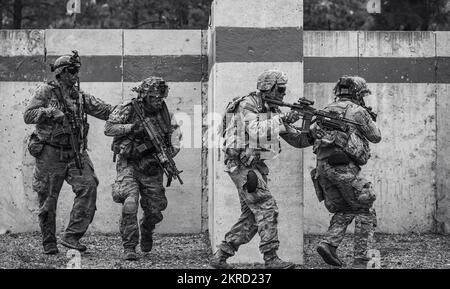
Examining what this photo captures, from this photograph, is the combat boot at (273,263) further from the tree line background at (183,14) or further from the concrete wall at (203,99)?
the tree line background at (183,14)

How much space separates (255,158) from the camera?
8.52 metres

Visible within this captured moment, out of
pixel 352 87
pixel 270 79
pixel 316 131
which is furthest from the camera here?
pixel 352 87

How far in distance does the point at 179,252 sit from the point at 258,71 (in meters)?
2.22

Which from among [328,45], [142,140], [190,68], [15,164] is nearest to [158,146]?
[142,140]

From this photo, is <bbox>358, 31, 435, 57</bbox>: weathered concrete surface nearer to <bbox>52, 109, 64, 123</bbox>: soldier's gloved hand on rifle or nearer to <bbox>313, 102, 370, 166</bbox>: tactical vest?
<bbox>313, 102, 370, 166</bbox>: tactical vest

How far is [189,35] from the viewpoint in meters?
11.5

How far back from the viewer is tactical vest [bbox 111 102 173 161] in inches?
372

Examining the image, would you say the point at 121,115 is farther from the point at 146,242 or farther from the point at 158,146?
the point at 146,242

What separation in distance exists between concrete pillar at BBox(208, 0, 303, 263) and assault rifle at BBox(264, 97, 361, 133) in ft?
1.53

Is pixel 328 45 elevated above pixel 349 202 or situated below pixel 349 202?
above

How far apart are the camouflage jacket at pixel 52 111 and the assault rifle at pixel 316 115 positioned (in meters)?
2.21

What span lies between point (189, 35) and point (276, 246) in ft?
12.9

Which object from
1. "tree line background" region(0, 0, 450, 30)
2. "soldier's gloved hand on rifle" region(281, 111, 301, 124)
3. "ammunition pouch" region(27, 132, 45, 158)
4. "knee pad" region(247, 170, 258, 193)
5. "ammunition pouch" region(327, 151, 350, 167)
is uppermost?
"tree line background" region(0, 0, 450, 30)


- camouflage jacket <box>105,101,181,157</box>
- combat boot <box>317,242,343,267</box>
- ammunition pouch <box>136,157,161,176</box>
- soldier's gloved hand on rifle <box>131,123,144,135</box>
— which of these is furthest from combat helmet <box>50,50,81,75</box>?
combat boot <box>317,242,343,267</box>
